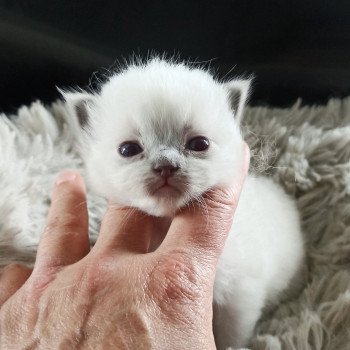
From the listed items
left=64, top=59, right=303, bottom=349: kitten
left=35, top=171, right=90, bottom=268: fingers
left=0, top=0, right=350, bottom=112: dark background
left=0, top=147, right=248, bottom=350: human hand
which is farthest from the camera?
left=0, top=0, right=350, bottom=112: dark background

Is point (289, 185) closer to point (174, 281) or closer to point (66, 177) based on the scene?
point (66, 177)

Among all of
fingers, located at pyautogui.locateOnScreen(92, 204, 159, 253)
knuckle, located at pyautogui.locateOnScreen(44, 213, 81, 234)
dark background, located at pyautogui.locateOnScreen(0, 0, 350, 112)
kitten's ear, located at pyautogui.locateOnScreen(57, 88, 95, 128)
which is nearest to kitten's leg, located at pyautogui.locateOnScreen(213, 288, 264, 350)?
fingers, located at pyautogui.locateOnScreen(92, 204, 159, 253)

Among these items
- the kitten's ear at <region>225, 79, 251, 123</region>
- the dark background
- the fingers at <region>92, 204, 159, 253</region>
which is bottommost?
the fingers at <region>92, 204, 159, 253</region>

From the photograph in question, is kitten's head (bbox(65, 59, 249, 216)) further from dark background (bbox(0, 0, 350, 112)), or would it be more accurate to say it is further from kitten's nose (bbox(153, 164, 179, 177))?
dark background (bbox(0, 0, 350, 112))

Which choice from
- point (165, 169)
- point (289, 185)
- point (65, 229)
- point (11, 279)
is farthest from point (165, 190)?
point (289, 185)

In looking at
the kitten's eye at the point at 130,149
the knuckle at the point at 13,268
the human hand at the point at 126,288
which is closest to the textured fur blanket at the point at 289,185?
the knuckle at the point at 13,268

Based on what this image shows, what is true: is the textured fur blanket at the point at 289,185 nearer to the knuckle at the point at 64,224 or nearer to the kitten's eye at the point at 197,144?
the knuckle at the point at 64,224

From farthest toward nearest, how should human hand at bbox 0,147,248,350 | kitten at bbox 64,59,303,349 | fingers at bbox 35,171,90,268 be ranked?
fingers at bbox 35,171,90,268
kitten at bbox 64,59,303,349
human hand at bbox 0,147,248,350
